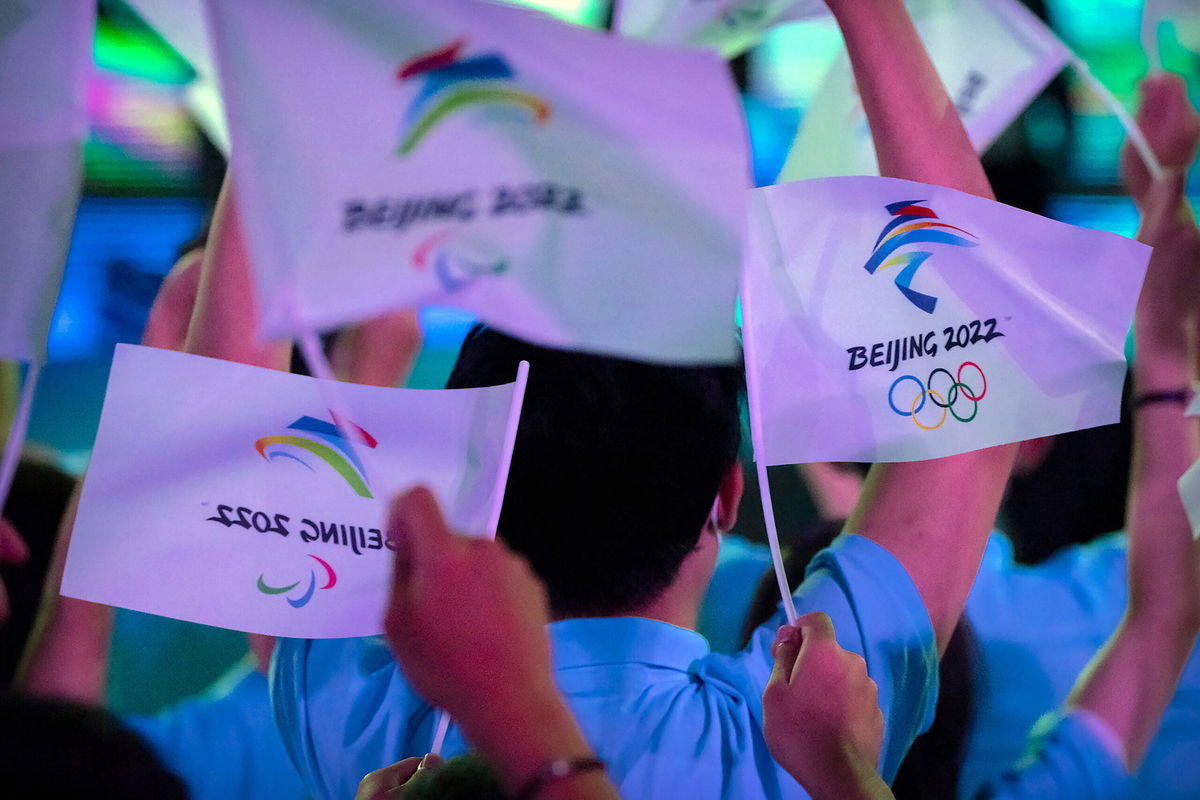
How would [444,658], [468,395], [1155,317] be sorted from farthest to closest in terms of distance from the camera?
[1155,317]
[468,395]
[444,658]

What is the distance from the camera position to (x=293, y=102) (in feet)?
2.84

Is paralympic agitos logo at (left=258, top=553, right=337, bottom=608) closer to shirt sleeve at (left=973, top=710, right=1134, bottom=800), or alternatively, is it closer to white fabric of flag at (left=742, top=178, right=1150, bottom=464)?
white fabric of flag at (left=742, top=178, right=1150, bottom=464)

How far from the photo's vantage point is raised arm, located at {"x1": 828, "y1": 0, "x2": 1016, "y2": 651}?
1197 mm

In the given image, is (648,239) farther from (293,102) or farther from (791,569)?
(791,569)

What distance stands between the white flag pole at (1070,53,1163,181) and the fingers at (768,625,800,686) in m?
0.87

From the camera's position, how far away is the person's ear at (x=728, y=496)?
1.25m

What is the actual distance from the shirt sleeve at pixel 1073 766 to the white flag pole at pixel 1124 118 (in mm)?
850

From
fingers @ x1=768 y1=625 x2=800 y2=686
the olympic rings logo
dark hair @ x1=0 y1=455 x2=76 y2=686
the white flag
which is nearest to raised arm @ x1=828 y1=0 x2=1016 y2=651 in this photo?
the olympic rings logo

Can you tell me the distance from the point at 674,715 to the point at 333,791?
431mm

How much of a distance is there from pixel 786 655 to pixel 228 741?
746mm

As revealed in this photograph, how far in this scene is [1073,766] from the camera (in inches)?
61.4

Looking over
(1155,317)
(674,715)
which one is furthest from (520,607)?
(1155,317)

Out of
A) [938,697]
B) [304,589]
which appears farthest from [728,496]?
[938,697]

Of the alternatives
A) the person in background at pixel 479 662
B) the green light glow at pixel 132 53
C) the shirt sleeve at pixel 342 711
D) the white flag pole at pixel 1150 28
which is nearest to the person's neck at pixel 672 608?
the shirt sleeve at pixel 342 711
